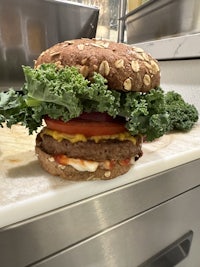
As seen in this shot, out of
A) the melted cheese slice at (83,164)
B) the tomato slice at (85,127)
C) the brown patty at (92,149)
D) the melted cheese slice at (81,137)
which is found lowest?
the melted cheese slice at (83,164)

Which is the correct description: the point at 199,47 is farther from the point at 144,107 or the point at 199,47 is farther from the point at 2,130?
the point at 2,130

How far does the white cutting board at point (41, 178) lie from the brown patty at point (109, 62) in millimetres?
214

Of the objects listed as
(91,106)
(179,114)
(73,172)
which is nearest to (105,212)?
(73,172)

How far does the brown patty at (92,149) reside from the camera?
1.57ft

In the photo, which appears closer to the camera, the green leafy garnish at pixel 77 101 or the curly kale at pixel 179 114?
the green leafy garnish at pixel 77 101

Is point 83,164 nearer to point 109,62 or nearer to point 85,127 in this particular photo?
point 85,127

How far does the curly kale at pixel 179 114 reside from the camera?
0.90 m

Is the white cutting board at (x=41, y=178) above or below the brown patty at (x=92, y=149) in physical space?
below

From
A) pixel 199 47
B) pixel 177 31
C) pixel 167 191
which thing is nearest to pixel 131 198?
pixel 167 191

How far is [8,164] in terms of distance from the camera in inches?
22.1

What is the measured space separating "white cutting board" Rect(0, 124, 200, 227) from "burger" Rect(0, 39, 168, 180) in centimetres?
3

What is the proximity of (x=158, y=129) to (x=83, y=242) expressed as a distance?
298mm

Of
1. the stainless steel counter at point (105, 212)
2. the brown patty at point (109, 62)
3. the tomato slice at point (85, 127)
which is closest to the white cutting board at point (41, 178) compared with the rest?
the stainless steel counter at point (105, 212)

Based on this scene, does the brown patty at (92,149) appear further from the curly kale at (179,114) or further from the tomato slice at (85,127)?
the curly kale at (179,114)
